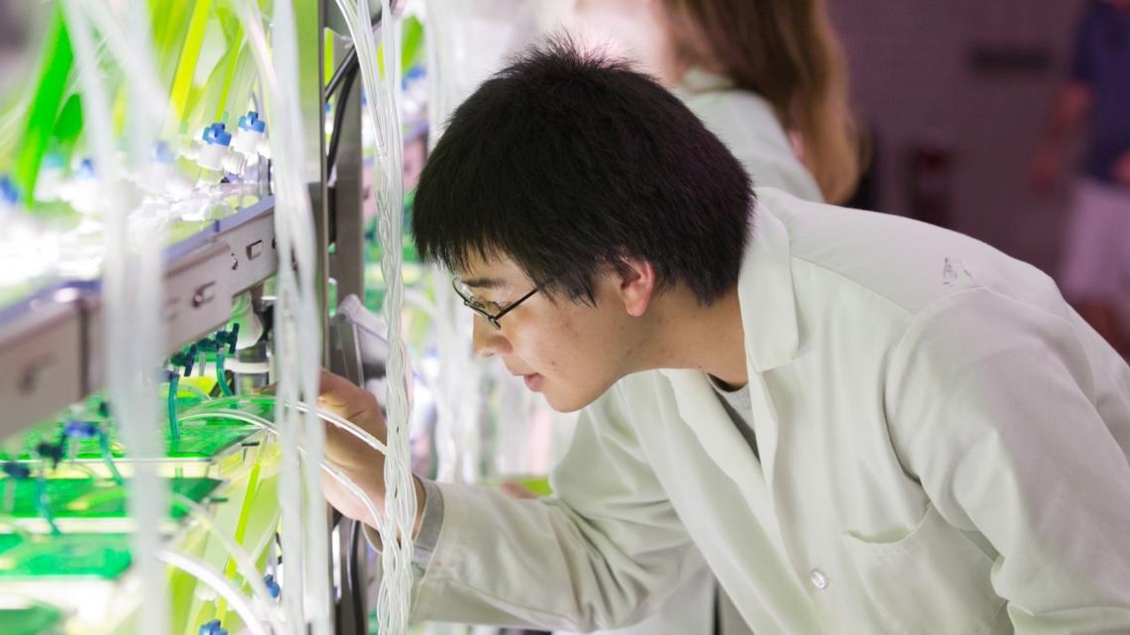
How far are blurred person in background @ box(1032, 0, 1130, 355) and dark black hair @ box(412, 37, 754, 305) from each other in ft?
12.9

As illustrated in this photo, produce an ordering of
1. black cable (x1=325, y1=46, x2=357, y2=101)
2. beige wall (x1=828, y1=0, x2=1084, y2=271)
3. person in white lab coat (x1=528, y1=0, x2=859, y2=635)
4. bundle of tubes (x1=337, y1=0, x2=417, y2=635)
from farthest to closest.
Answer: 1. beige wall (x1=828, y1=0, x2=1084, y2=271)
2. person in white lab coat (x1=528, y1=0, x2=859, y2=635)
3. black cable (x1=325, y1=46, x2=357, y2=101)
4. bundle of tubes (x1=337, y1=0, x2=417, y2=635)

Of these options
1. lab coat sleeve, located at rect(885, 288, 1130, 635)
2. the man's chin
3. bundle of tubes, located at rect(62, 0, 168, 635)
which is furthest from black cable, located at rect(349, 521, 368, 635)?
bundle of tubes, located at rect(62, 0, 168, 635)

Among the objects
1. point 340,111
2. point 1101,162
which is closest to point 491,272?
point 340,111

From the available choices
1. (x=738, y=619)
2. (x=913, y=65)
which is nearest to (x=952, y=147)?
(x=913, y=65)

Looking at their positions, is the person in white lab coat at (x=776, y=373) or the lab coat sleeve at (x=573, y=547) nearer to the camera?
the person in white lab coat at (x=776, y=373)

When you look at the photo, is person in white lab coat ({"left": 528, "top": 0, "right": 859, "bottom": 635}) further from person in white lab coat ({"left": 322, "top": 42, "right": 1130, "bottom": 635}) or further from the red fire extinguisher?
the red fire extinguisher

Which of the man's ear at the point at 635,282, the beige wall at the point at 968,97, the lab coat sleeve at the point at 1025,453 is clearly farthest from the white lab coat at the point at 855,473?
the beige wall at the point at 968,97

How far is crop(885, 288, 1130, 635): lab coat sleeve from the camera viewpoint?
112 centimetres

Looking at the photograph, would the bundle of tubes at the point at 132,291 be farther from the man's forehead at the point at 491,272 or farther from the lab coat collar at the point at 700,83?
the lab coat collar at the point at 700,83

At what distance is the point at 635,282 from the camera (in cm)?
120

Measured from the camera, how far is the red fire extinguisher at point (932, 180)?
18.9ft

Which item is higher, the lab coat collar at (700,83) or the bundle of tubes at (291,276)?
the lab coat collar at (700,83)

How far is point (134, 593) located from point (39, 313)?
37cm

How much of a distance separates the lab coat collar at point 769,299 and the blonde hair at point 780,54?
31.8 inches
